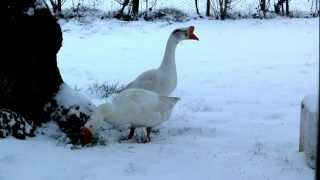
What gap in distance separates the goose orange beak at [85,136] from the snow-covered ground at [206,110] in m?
0.12

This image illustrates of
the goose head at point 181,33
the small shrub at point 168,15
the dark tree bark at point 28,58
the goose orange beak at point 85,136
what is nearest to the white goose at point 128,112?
the goose orange beak at point 85,136

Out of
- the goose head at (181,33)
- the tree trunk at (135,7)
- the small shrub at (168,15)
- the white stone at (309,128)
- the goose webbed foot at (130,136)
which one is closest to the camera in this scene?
the white stone at (309,128)

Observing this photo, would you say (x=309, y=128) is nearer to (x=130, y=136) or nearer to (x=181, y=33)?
(x=130, y=136)

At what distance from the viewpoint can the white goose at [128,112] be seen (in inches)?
238

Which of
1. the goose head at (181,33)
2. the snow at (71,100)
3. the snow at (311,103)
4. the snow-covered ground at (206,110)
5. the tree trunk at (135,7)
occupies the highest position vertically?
the goose head at (181,33)

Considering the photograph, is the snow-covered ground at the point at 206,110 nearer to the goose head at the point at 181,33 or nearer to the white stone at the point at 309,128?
the white stone at the point at 309,128

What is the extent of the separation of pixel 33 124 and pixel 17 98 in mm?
333

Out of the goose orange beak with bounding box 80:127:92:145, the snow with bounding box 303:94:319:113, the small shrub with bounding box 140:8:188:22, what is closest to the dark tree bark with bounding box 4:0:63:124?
the goose orange beak with bounding box 80:127:92:145

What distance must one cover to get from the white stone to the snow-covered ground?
0.45 ft

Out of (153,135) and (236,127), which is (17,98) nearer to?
(153,135)

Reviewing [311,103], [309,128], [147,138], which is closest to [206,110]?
[147,138]

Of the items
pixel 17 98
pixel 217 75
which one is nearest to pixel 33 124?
pixel 17 98

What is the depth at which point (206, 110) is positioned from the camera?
812cm

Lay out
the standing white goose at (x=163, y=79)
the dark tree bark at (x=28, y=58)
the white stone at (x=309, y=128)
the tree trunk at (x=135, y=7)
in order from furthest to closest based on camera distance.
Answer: the tree trunk at (x=135, y=7)
the standing white goose at (x=163, y=79)
the dark tree bark at (x=28, y=58)
the white stone at (x=309, y=128)
